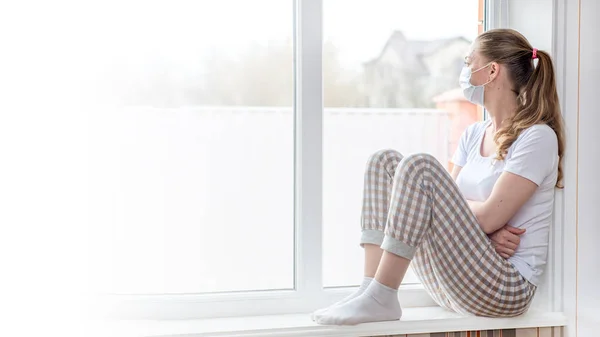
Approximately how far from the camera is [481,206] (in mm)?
1746

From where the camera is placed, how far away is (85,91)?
179 centimetres

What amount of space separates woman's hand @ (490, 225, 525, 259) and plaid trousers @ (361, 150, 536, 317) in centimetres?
3

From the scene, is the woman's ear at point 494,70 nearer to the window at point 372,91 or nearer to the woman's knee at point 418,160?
the window at point 372,91

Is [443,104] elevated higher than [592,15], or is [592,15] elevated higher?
[592,15]

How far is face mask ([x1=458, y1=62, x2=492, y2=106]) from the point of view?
1864 mm

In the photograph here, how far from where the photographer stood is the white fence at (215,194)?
1822 millimetres

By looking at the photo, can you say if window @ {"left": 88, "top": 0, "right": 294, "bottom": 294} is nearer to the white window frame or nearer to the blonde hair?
the white window frame

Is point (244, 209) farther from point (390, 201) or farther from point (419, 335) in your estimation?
point (419, 335)

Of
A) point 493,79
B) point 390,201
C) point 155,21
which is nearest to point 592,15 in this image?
point 493,79

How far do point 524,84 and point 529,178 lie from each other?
295 mm

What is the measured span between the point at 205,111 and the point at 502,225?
0.83 m

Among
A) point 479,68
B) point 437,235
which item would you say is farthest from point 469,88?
point 437,235

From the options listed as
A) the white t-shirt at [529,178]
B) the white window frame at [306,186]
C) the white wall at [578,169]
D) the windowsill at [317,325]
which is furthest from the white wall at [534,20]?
the windowsill at [317,325]

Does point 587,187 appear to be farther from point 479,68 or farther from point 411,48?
point 411,48
